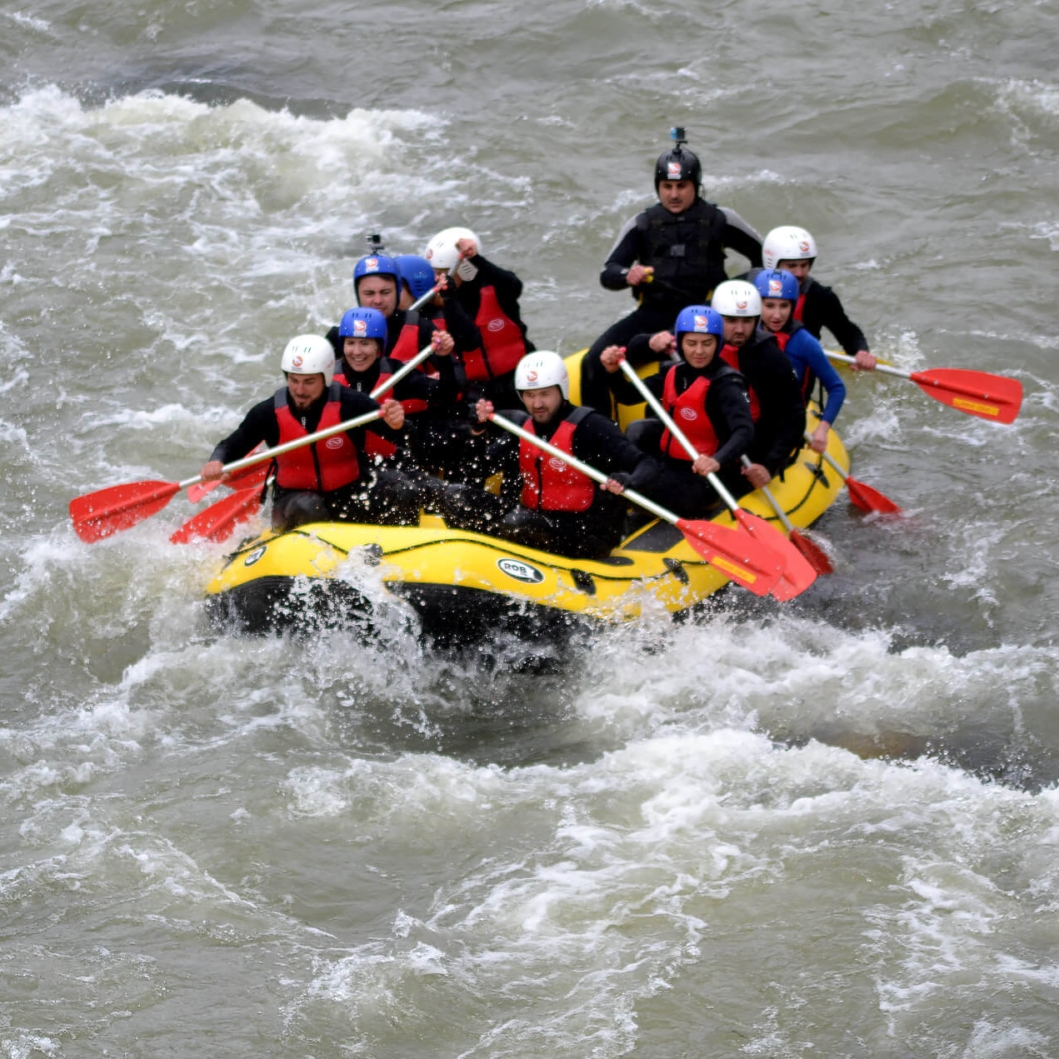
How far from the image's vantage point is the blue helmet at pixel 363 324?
329 inches

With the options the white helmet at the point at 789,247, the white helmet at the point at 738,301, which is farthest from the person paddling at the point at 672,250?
the white helmet at the point at 738,301

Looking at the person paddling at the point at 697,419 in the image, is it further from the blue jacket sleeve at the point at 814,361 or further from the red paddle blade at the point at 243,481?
the red paddle blade at the point at 243,481

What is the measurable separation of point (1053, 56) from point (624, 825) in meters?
11.1

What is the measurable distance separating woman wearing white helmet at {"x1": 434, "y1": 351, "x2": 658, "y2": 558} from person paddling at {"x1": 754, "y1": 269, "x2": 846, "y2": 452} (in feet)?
4.38

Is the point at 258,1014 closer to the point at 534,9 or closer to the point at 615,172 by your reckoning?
the point at 615,172

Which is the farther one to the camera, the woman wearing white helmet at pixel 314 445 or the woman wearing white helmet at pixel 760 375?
the woman wearing white helmet at pixel 760 375

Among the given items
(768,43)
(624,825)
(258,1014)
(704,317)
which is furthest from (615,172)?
(258,1014)

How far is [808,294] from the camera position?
9281 mm

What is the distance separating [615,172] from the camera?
14.3 meters

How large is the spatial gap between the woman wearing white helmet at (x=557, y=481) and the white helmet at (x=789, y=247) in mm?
1886

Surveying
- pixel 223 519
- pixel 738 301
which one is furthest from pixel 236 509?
pixel 738 301

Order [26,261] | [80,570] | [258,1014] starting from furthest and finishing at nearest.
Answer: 1. [26,261]
2. [80,570]
3. [258,1014]

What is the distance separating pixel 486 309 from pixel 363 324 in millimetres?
1001

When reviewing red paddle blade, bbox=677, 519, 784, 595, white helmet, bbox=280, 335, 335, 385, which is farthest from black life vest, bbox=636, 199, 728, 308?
white helmet, bbox=280, 335, 335, 385
